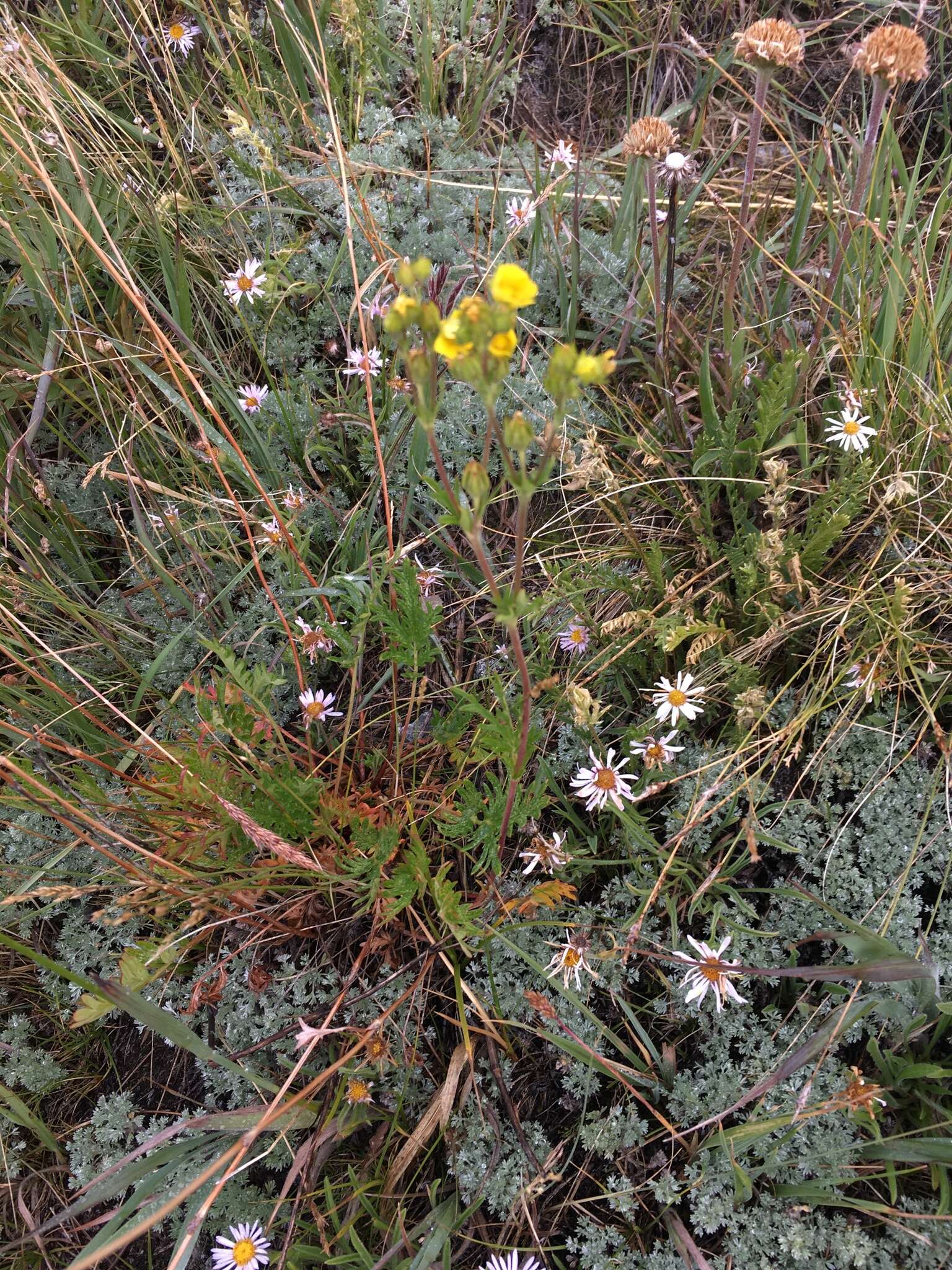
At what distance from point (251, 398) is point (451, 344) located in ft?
Answer: 4.95

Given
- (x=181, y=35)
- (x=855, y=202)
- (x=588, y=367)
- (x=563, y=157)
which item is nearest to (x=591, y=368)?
(x=588, y=367)

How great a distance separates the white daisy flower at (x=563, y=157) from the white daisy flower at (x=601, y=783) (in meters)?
1.85

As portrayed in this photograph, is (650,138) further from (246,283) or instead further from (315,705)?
(315,705)

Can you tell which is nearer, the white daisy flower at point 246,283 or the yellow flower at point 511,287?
the yellow flower at point 511,287

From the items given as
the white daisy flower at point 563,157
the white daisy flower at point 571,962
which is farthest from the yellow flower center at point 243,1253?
the white daisy flower at point 563,157

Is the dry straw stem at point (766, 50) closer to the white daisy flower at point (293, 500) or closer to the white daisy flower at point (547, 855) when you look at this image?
the white daisy flower at point (293, 500)

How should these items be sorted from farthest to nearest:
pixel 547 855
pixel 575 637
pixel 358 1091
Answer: pixel 575 637 → pixel 547 855 → pixel 358 1091

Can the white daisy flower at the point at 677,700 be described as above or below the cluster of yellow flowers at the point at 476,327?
below

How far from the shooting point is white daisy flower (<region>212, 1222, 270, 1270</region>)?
1728mm

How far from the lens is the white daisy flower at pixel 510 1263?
1648 mm

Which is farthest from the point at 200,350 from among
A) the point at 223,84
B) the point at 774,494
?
the point at 774,494

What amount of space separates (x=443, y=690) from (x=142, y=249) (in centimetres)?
188

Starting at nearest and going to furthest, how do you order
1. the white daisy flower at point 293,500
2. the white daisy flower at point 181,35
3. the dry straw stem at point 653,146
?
the dry straw stem at point 653,146, the white daisy flower at point 293,500, the white daisy flower at point 181,35

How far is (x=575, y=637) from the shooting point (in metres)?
2.14
